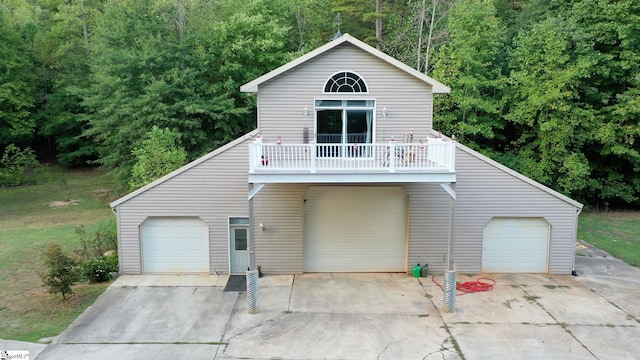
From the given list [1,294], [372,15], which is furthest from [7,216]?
[372,15]

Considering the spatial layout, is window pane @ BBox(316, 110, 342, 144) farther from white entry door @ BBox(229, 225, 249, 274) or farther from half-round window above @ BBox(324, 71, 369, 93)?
white entry door @ BBox(229, 225, 249, 274)

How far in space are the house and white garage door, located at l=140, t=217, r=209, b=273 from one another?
0.03 metres

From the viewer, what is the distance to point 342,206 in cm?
1501

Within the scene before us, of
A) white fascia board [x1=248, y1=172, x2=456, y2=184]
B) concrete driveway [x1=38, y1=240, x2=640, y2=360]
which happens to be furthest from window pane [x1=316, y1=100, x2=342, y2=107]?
concrete driveway [x1=38, y1=240, x2=640, y2=360]

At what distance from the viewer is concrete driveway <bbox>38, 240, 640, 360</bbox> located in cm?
1003

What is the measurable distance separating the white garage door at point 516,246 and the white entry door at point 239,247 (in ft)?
25.6

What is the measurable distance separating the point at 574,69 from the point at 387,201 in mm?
13487

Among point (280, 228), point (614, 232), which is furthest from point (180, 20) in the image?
point (614, 232)

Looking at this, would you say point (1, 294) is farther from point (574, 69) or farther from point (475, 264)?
point (574, 69)

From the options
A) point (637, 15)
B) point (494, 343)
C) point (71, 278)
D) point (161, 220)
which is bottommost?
point (494, 343)

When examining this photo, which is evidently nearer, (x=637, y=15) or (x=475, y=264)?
(x=475, y=264)

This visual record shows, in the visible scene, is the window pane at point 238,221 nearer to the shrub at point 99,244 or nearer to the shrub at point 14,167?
the shrub at point 99,244

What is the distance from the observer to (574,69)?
2189 cm

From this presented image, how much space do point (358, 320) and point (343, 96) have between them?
6992mm
